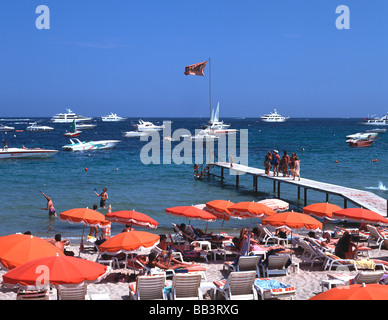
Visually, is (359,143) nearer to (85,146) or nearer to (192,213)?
(85,146)

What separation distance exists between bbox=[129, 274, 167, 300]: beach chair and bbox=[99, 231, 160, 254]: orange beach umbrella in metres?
1.37

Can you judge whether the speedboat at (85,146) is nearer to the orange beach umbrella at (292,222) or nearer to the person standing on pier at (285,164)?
the person standing on pier at (285,164)

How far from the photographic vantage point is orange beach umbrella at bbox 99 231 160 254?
10508 millimetres

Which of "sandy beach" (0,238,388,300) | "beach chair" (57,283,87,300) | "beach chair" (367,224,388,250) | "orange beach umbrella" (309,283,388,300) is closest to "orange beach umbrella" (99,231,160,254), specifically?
"sandy beach" (0,238,388,300)

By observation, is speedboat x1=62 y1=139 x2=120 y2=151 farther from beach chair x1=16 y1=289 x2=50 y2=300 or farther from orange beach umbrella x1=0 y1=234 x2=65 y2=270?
beach chair x1=16 y1=289 x2=50 y2=300

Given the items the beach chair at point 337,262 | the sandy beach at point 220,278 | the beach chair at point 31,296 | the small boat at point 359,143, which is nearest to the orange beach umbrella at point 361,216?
the sandy beach at point 220,278

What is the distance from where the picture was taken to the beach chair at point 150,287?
30.2 ft

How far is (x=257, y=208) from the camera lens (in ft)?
45.4

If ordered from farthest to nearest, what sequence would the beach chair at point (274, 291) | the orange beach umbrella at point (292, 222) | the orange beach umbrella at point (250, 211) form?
1. the orange beach umbrella at point (250, 211)
2. the orange beach umbrella at point (292, 222)
3. the beach chair at point (274, 291)

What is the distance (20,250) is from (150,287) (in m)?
2.79

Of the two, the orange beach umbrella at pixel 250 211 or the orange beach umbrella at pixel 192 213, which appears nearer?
the orange beach umbrella at pixel 250 211

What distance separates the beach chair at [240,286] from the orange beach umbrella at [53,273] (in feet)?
8.76

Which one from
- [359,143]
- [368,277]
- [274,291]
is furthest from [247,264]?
[359,143]
